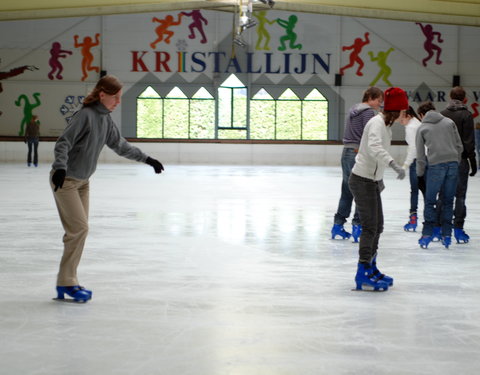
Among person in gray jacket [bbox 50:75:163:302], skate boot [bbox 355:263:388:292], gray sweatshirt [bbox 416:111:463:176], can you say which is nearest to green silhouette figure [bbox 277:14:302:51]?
gray sweatshirt [bbox 416:111:463:176]

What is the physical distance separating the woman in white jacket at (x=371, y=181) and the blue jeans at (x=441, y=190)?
2.26 metres

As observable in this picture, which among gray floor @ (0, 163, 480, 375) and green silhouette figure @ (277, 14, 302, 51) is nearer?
gray floor @ (0, 163, 480, 375)

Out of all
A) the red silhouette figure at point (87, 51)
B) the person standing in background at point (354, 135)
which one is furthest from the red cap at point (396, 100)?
the red silhouette figure at point (87, 51)

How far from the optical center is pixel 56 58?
2897 cm

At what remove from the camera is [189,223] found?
9.85 meters

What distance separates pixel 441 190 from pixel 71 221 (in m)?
4.31

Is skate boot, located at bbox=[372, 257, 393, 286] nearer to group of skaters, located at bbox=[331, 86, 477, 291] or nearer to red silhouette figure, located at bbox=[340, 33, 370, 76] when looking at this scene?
group of skaters, located at bbox=[331, 86, 477, 291]

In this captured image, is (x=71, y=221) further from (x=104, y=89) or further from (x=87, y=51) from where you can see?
(x=87, y=51)

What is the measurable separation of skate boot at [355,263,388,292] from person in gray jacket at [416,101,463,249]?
7.77 ft

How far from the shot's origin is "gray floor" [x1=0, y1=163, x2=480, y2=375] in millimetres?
3877

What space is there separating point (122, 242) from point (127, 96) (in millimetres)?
21565

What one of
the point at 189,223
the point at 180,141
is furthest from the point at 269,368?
the point at 180,141

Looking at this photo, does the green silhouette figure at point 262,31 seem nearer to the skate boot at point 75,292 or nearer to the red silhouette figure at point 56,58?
the red silhouette figure at point 56,58

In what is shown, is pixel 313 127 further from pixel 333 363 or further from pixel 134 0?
pixel 333 363
